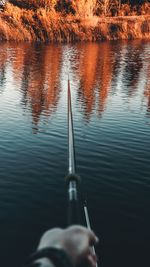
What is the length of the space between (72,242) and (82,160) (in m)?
18.1

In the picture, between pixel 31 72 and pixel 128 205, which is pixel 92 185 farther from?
pixel 31 72

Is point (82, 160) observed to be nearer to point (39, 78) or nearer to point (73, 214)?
point (73, 214)

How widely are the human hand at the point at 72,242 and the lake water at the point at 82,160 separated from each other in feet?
32.4

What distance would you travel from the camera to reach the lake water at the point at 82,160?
13594 mm

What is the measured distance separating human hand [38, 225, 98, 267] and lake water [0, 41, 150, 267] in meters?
9.89

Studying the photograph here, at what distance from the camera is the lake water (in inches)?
535

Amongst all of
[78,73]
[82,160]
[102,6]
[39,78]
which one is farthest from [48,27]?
[82,160]

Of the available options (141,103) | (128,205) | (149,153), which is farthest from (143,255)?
(141,103)

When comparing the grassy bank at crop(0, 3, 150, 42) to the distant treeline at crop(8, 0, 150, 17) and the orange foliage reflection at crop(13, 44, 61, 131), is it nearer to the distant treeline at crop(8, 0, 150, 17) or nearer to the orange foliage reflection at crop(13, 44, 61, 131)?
the distant treeline at crop(8, 0, 150, 17)

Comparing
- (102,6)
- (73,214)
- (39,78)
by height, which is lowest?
(39,78)

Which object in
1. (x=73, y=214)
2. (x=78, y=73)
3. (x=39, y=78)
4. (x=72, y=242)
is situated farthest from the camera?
(x=78, y=73)

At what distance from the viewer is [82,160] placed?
68.1ft

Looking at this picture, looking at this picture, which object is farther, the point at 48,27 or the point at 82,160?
the point at 48,27

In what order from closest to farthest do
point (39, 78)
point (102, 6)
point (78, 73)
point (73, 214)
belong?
1. point (73, 214)
2. point (39, 78)
3. point (78, 73)
4. point (102, 6)
